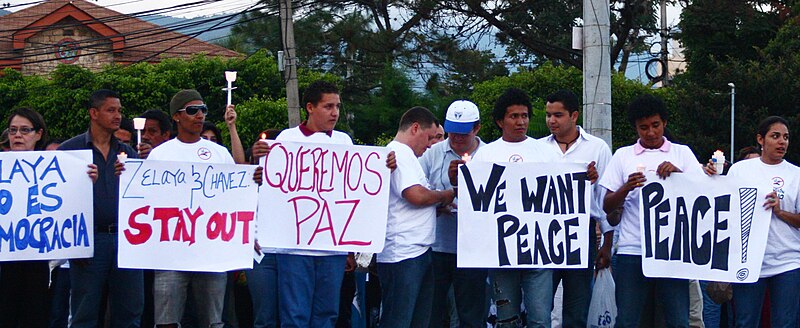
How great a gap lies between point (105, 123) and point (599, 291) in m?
3.82

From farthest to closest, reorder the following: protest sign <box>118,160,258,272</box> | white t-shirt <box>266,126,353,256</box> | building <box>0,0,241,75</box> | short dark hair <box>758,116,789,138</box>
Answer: building <box>0,0,241,75</box> < short dark hair <box>758,116,789,138</box> < white t-shirt <box>266,126,353,256</box> < protest sign <box>118,160,258,272</box>

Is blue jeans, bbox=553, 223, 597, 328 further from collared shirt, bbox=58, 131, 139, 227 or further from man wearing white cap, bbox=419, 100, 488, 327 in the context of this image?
collared shirt, bbox=58, 131, 139, 227

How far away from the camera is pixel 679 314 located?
7.42 meters

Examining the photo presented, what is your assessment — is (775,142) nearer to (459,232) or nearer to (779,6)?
(459,232)

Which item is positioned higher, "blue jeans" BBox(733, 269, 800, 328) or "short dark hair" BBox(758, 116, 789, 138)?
"short dark hair" BBox(758, 116, 789, 138)

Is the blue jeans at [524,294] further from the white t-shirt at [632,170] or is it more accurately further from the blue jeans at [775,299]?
the blue jeans at [775,299]

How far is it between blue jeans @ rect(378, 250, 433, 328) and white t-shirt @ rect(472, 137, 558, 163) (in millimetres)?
791

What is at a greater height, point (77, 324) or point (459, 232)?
point (459, 232)

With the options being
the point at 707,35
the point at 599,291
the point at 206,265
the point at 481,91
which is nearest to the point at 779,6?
the point at 707,35

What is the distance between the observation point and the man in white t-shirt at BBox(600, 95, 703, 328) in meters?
7.45

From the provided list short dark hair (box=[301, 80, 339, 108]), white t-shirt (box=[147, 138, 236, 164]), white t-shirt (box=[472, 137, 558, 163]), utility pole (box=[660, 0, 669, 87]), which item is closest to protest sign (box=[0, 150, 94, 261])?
white t-shirt (box=[147, 138, 236, 164])

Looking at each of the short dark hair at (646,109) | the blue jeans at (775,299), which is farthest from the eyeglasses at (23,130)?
the blue jeans at (775,299)

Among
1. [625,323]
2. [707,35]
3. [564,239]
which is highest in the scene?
[707,35]

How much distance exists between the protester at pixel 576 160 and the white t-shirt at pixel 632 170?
0.19 metres
